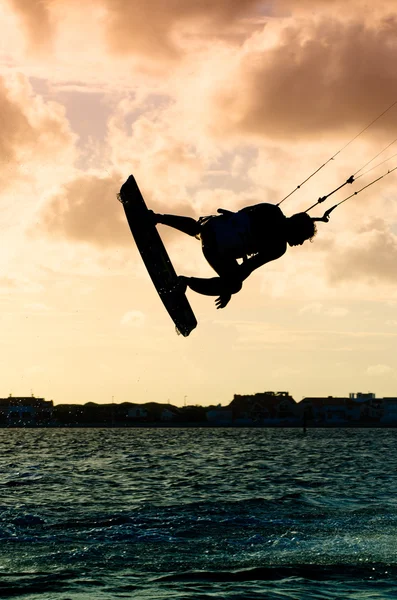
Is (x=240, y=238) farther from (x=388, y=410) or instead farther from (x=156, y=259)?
(x=388, y=410)

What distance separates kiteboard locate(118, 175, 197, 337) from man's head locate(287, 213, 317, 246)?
2238 millimetres

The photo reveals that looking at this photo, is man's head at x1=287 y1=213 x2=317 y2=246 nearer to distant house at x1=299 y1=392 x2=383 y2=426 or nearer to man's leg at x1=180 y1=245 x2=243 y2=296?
man's leg at x1=180 y1=245 x2=243 y2=296

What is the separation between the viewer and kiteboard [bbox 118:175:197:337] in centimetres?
1386

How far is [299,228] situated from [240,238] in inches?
32.4

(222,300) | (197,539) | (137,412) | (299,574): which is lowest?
(299,574)

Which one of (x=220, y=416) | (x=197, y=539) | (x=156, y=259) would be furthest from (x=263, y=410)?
(x=156, y=259)

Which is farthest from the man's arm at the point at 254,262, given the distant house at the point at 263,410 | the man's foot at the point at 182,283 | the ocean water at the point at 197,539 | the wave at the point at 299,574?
the distant house at the point at 263,410

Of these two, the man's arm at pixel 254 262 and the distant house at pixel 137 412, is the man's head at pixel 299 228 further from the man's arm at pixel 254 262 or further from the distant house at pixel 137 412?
the distant house at pixel 137 412

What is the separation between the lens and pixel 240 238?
12.0 m

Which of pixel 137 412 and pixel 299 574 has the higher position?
pixel 137 412

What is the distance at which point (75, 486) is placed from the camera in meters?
33.9

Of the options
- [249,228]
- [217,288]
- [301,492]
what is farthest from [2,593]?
[301,492]

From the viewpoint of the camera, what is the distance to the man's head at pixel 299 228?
1216cm

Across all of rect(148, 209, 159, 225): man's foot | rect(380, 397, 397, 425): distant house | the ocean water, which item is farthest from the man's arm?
rect(380, 397, 397, 425): distant house
